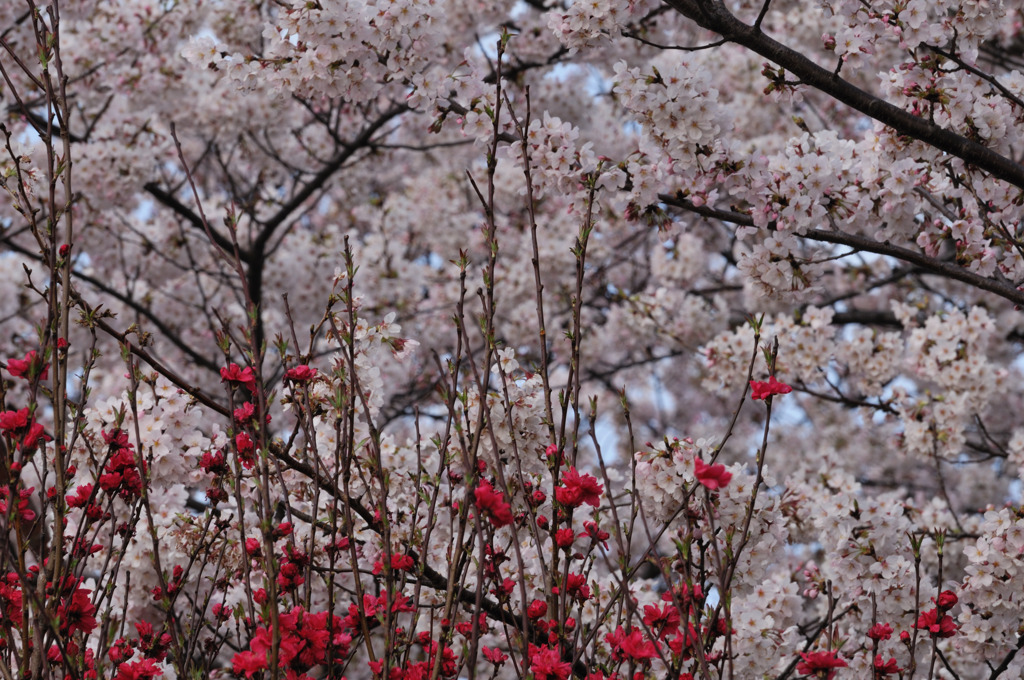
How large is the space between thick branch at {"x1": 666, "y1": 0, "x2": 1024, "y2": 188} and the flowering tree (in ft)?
0.05

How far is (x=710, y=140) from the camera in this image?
3.53m

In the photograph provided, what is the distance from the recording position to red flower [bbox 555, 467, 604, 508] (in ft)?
6.55

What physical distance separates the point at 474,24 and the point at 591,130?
2835 millimetres

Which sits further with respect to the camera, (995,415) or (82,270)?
(995,415)

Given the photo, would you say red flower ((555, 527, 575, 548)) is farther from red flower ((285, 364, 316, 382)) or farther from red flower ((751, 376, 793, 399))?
red flower ((285, 364, 316, 382))

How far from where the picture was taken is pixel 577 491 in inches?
79.4

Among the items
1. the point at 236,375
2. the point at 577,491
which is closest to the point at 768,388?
the point at 577,491

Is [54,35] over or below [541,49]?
below

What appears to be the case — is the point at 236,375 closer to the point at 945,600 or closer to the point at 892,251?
the point at 945,600

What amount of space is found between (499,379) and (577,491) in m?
3.02

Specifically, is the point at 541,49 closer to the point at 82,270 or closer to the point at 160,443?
the point at 160,443

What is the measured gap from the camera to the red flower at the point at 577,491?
6.55 feet

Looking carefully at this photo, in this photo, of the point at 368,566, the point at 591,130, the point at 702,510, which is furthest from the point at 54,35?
the point at 591,130

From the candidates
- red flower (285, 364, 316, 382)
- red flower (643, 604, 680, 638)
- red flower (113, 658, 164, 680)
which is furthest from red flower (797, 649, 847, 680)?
red flower (113, 658, 164, 680)
